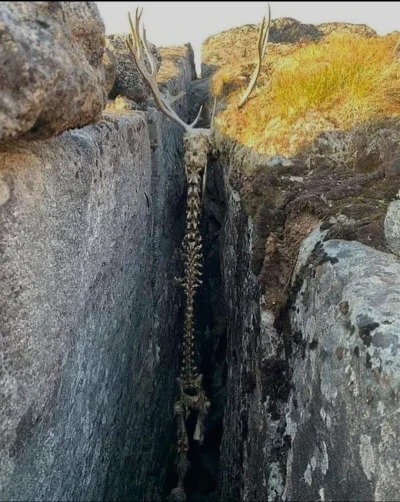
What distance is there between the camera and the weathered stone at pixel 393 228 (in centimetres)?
297

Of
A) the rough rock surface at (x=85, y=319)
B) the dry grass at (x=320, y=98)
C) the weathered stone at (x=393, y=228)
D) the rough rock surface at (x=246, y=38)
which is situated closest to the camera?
the rough rock surface at (x=85, y=319)

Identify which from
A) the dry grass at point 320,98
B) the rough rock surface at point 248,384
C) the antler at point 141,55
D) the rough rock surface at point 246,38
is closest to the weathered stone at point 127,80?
the antler at point 141,55

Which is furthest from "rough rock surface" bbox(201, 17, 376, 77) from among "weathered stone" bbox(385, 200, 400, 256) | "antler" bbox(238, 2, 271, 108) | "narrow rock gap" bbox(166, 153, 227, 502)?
"weathered stone" bbox(385, 200, 400, 256)

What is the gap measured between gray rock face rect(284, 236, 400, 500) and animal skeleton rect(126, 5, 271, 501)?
3165mm

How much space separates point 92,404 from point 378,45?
539cm

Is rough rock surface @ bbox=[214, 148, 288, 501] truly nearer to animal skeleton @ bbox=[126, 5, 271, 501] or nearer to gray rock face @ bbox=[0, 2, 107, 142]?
animal skeleton @ bbox=[126, 5, 271, 501]

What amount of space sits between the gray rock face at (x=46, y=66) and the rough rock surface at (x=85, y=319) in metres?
0.30

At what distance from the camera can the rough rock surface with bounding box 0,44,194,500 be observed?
8.04 feet

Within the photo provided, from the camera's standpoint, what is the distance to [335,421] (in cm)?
231

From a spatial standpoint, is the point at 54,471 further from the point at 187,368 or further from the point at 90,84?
the point at 187,368

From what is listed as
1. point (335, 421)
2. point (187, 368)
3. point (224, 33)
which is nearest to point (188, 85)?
point (224, 33)

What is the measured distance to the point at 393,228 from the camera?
10.1 ft

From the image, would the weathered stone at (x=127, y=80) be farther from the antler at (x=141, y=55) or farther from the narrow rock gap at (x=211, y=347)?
the narrow rock gap at (x=211, y=347)

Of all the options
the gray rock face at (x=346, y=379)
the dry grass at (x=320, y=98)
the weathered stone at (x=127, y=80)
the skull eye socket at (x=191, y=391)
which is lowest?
the gray rock face at (x=346, y=379)
